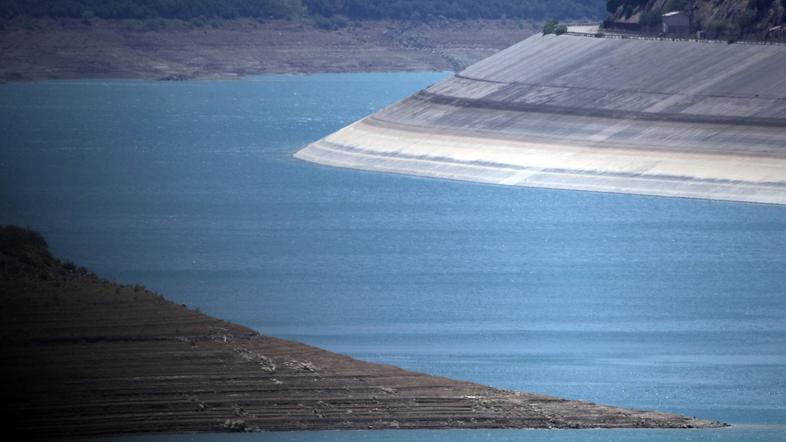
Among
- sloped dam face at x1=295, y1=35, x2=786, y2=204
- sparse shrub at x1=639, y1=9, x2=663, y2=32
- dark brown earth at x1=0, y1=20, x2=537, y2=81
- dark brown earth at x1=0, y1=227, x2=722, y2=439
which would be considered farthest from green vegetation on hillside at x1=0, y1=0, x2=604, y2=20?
dark brown earth at x1=0, y1=227, x2=722, y2=439

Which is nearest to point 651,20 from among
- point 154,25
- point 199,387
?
point 154,25

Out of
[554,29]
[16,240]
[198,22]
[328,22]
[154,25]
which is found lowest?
[328,22]

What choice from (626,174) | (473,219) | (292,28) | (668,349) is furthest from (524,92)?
(292,28)

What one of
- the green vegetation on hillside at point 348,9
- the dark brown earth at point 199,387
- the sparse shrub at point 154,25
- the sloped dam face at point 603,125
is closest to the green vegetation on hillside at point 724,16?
the sloped dam face at point 603,125

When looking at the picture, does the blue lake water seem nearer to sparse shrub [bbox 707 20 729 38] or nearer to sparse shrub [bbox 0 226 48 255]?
sparse shrub [bbox 0 226 48 255]

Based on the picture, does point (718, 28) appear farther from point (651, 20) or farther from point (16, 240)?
point (16, 240)
